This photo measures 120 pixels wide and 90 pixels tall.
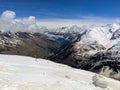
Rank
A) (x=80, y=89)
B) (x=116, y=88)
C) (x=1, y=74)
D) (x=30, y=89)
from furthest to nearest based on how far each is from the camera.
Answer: (x=116, y=88) < (x=1, y=74) < (x=80, y=89) < (x=30, y=89)

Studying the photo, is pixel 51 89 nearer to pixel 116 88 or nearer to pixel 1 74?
pixel 1 74

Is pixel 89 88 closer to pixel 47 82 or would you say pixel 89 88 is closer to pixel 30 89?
pixel 47 82

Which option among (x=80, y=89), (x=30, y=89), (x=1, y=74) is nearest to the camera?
(x=30, y=89)

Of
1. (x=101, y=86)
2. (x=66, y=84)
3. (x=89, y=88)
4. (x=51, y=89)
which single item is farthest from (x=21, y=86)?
(x=101, y=86)

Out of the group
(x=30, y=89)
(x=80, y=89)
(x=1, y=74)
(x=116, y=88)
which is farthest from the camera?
(x=116, y=88)

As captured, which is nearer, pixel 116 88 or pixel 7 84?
pixel 7 84

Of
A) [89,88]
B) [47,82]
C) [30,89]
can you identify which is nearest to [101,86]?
[89,88]

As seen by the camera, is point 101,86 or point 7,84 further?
point 101,86
